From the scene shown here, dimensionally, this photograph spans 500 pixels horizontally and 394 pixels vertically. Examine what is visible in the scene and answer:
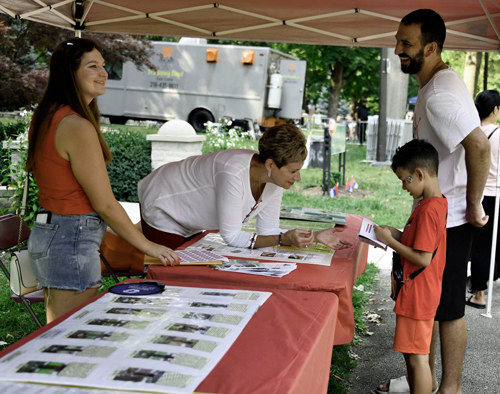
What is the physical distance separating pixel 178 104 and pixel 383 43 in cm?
1495

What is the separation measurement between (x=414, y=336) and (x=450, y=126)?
979mm

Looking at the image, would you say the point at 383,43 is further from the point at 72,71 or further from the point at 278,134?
the point at 72,71

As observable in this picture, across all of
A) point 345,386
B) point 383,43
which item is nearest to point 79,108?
point 345,386

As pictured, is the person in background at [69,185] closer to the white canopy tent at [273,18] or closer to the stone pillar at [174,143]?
the white canopy tent at [273,18]

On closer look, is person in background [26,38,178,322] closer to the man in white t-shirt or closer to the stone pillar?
the man in white t-shirt

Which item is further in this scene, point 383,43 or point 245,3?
point 383,43

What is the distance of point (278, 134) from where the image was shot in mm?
2676

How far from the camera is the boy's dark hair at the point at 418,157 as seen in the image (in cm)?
241

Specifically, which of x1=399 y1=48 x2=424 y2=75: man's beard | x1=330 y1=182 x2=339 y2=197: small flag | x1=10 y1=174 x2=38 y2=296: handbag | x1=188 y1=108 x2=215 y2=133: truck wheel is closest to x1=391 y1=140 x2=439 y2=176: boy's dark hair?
x1=399 y1=48 x2=424 y2=75: man's beard

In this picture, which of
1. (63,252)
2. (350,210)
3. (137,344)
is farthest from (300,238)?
(350,210)

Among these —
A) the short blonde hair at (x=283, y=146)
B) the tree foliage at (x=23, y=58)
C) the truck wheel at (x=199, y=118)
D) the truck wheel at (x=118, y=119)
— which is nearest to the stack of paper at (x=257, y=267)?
the short blonde hair at (x=283, y=146)

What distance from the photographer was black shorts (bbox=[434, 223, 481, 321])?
268cm

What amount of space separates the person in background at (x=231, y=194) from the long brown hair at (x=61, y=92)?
66 centimetres

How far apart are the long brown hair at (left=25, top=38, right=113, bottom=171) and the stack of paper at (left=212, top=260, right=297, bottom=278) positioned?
0.76 m
